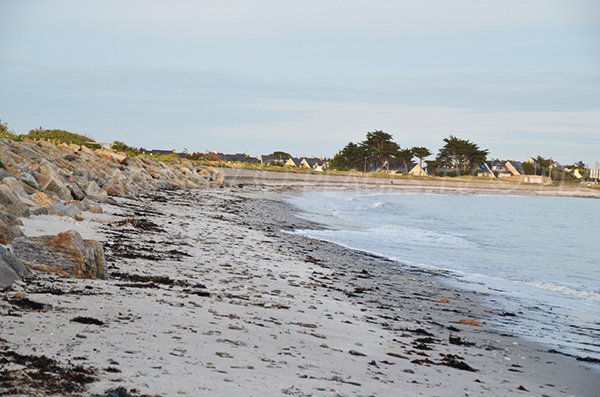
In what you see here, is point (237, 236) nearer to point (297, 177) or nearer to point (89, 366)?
point (89, 366)

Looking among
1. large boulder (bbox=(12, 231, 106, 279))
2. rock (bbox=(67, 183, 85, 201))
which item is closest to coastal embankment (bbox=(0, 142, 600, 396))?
large boulder (bbox=(12, 231, 106, 279))

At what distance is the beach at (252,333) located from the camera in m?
4.38

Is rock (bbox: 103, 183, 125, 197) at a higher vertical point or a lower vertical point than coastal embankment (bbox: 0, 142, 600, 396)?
higher

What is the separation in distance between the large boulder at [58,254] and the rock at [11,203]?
8.19 ft

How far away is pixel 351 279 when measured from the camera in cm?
1103

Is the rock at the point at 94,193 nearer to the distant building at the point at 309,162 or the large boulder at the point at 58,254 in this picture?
the large boulder at the point at 58,254

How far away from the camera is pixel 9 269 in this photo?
596cm

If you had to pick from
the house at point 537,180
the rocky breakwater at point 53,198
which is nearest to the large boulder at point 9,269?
the rocky breakwater at point 53,198

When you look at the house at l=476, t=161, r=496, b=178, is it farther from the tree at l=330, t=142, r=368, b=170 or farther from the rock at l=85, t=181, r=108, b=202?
the rock at l=85, t=181, r=108, b=202

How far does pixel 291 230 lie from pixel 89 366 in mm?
14688

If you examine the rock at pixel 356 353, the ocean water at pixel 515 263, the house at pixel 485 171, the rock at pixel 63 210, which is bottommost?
the ocean water at pixel 515 263

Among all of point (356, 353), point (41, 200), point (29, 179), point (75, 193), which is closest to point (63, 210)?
point (41, 200)

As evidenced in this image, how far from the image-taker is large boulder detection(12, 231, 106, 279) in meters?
6.60

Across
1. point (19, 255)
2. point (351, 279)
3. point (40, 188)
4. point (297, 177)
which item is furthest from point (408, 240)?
point (297, 177)
